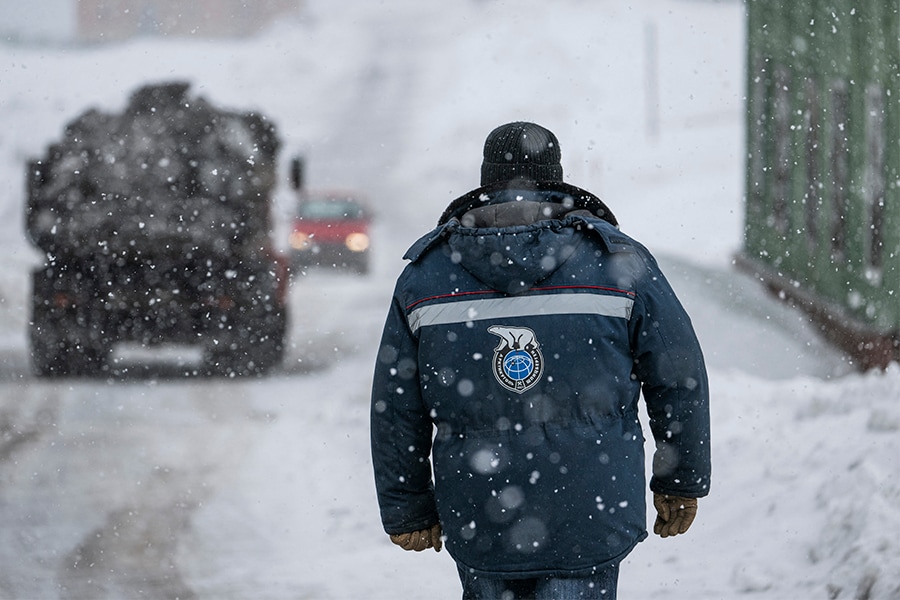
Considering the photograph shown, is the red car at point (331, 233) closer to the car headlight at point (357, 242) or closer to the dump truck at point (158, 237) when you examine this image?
the car headlight at point (357, 242)

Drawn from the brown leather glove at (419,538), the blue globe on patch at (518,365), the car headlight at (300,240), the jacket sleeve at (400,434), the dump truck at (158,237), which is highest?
the blue globe on patch at (518,365)

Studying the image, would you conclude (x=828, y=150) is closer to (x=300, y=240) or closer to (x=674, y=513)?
(x=674, y=513)

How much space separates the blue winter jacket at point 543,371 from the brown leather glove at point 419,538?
15cm

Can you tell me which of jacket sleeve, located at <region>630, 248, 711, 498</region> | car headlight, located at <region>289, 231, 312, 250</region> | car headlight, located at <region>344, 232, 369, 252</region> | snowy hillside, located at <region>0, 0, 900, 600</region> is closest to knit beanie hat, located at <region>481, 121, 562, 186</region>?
jacket sleeve, located at <region>630, 248, 711, 498</region>

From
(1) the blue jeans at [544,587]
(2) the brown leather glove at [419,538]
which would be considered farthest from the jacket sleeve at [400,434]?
(1) the blue jeans at [544,587]

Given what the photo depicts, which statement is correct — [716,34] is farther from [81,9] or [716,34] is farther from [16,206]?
[16,206]

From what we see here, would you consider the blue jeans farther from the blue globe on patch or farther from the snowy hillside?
the snowy hillside

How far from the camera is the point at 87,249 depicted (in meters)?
11.3

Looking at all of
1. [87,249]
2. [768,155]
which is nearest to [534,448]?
[87,249]

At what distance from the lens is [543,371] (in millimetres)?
2713

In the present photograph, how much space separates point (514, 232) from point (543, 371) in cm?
33

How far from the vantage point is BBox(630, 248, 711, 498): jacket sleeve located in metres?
2.75

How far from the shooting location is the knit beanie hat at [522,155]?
2.82 meters

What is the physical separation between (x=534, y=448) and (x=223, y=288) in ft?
29.6
